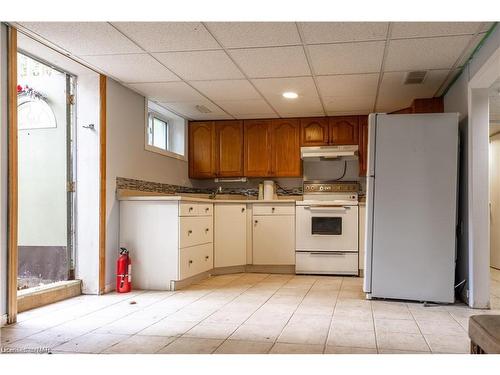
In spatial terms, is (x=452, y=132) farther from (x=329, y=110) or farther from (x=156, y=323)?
(x=156, y=323)

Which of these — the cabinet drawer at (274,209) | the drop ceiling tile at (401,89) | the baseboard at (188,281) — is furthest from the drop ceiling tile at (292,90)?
the baseboard at (188,281)

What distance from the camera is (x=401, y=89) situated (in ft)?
15.2

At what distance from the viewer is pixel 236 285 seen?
4707mm

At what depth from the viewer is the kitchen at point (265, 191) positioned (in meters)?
3.02

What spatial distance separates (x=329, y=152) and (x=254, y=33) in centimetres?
290

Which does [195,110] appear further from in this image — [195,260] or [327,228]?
[327,228]

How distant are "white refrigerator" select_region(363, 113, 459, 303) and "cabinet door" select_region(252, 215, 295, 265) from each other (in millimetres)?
1696

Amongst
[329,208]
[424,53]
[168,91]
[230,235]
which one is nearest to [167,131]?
[168,91]

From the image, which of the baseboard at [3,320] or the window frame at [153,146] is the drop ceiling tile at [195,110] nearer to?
the window frame at [153,146]

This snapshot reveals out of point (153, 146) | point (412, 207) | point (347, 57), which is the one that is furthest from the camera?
point (153, 146)

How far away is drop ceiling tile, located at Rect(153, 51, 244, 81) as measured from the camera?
3.60 m

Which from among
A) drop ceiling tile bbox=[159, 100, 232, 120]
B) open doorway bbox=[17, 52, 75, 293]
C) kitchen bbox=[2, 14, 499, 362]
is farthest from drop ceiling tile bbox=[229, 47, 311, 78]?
open doorway bbox=[17, 52, 75, 293]
